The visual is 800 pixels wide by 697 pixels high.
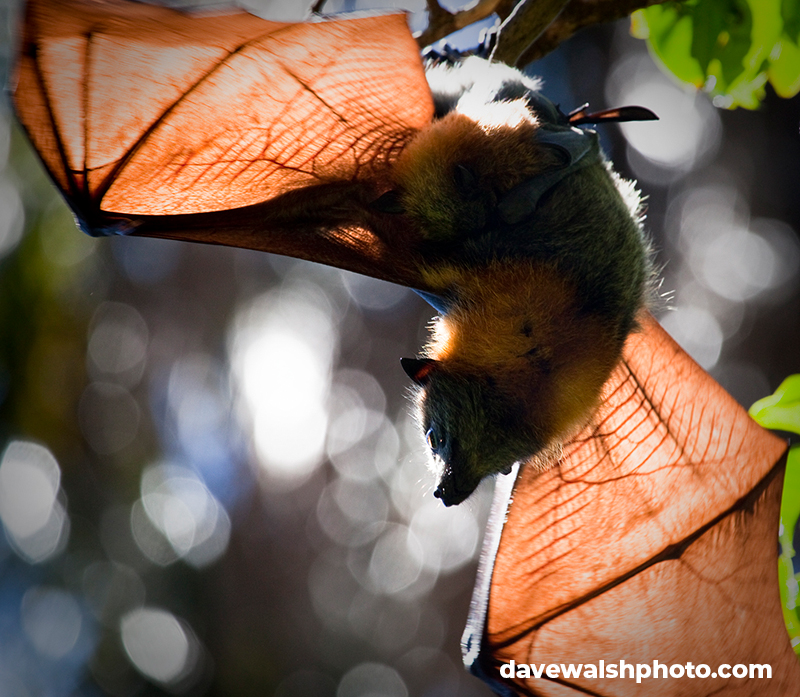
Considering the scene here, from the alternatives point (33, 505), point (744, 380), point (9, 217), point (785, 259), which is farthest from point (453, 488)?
point (33, 505)

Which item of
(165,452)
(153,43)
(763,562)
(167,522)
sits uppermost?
(153,43)

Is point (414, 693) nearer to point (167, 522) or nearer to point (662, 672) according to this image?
point (167, 522)

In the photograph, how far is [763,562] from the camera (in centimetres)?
183

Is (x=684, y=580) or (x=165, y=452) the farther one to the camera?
(x=165, y=452)

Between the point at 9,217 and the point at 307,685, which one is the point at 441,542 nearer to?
the point at 307,685

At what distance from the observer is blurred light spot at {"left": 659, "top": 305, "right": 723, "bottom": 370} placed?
588 cm

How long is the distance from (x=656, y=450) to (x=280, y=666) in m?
6.81

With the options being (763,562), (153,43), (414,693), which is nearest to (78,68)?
(153,43)

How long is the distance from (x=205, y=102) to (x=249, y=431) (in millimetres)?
6941

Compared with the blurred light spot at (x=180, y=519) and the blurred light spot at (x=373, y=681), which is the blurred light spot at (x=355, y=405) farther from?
the blurred light spot at (x=373, y=681)

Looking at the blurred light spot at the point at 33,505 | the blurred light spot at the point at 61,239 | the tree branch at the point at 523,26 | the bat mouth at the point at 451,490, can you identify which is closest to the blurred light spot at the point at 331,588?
the blurred light spot at the point at 33,505

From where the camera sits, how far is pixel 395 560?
8758mm

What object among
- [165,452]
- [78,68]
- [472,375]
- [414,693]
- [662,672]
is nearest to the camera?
[78,68]

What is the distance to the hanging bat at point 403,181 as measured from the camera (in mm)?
1356
